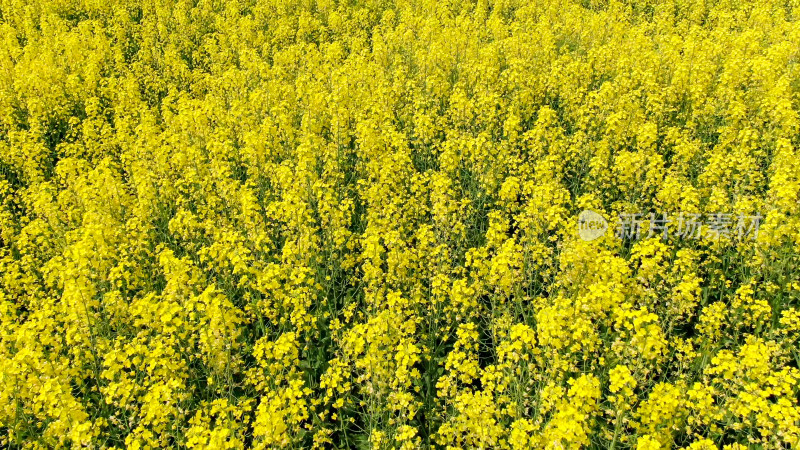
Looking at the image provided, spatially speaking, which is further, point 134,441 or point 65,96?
point 65,96

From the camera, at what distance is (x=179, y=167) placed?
10266 mm

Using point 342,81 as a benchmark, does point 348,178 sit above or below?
below

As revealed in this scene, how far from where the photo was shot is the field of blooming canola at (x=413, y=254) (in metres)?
5.64

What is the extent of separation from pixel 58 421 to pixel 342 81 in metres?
8.76

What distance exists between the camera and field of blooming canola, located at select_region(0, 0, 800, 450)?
A: 222 inches

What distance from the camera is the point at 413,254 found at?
A: 7.48 m

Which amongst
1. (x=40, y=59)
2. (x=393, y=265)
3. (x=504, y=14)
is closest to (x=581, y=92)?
(x=393, y=265)

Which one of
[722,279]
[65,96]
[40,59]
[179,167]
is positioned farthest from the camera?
[40,59]

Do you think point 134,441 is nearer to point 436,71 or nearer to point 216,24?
point 436,71

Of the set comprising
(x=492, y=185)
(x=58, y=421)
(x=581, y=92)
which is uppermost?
(x=581, y=92)

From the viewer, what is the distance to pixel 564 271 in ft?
23.5

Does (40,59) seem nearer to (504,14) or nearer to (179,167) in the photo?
(179,167)

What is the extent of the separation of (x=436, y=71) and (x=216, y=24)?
10.3 metres

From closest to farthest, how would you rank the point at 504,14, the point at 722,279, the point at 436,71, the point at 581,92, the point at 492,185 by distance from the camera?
the point at 722,279, the point at 492,185, the point at 581,92, the point at 436,71, the point at 504,14
